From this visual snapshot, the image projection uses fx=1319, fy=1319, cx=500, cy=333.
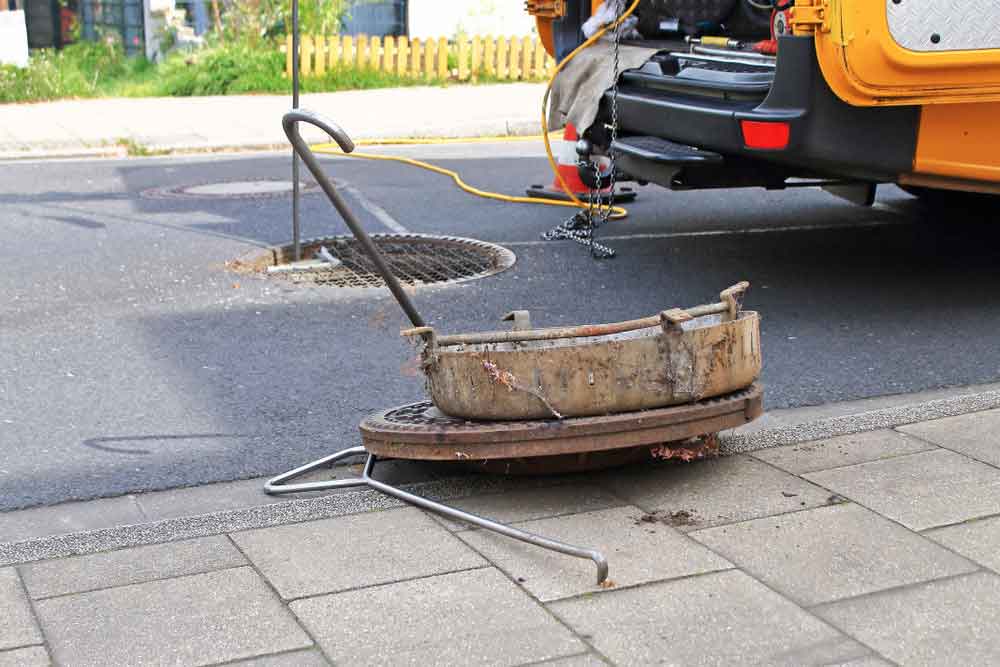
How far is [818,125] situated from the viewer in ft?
19.2

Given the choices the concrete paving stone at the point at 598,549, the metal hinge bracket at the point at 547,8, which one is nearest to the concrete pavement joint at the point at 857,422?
the concrete paving stone at the point at 598,549

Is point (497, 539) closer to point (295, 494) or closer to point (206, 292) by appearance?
point (295, 494)

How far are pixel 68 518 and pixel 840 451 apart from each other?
2571 millimetres

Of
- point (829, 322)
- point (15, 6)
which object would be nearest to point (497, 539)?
point (829, 322)

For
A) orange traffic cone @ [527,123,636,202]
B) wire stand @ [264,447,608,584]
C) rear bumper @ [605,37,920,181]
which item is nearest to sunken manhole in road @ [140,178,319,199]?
orange traffic cone @ [527,123,636,202]

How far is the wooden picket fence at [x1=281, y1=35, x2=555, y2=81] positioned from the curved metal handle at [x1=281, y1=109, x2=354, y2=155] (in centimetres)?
1388

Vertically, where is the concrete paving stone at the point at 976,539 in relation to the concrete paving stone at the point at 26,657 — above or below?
above

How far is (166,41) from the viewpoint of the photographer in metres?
19.9

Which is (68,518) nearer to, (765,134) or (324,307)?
(324,307)

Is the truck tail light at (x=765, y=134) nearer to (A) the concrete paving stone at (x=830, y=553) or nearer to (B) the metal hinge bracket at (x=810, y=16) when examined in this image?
(B) the metal hinge bracket at (x=810, y=16)

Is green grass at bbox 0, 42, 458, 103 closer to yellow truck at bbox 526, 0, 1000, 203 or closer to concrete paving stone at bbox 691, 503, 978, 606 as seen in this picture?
yellow truck at bbox 526, 0, 1000, 203

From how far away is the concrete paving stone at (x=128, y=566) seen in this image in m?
3.57

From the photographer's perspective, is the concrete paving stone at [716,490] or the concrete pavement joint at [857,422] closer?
the concrete paving stone at [716,490]

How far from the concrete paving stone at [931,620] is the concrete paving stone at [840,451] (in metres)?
0.93
